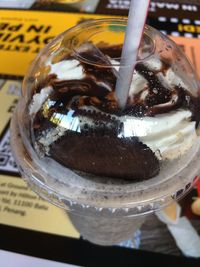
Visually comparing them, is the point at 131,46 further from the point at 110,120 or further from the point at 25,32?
the point at 25,32

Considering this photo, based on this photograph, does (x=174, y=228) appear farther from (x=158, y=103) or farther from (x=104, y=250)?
(x=158, y=103)

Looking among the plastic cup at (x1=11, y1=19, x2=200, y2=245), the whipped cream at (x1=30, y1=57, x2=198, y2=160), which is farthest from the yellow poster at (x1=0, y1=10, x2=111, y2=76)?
the whipped cream at (x1=30, y1=57, x2=198, y2=160)

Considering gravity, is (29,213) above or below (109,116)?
below

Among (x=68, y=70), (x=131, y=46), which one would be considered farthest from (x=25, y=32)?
(x=131, y=46)

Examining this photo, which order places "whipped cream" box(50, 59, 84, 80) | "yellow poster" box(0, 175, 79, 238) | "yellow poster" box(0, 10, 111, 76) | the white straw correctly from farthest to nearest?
"yellow poster" box(0, 10, 111, 76) → "yellow poster" box(0, 175, 79, 238) → "whipped cream" box(50, 59, 84, 80) → the white straw

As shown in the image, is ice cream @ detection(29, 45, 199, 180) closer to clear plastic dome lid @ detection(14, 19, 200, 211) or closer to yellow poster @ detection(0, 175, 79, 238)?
clear plastic dome lid @ detection(14, 19, 200, 211)

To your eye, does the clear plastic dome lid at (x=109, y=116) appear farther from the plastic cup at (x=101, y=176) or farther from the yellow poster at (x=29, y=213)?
the yellow poster at (x=29, y=213)

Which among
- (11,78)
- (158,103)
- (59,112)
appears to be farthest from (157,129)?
(11,78)
